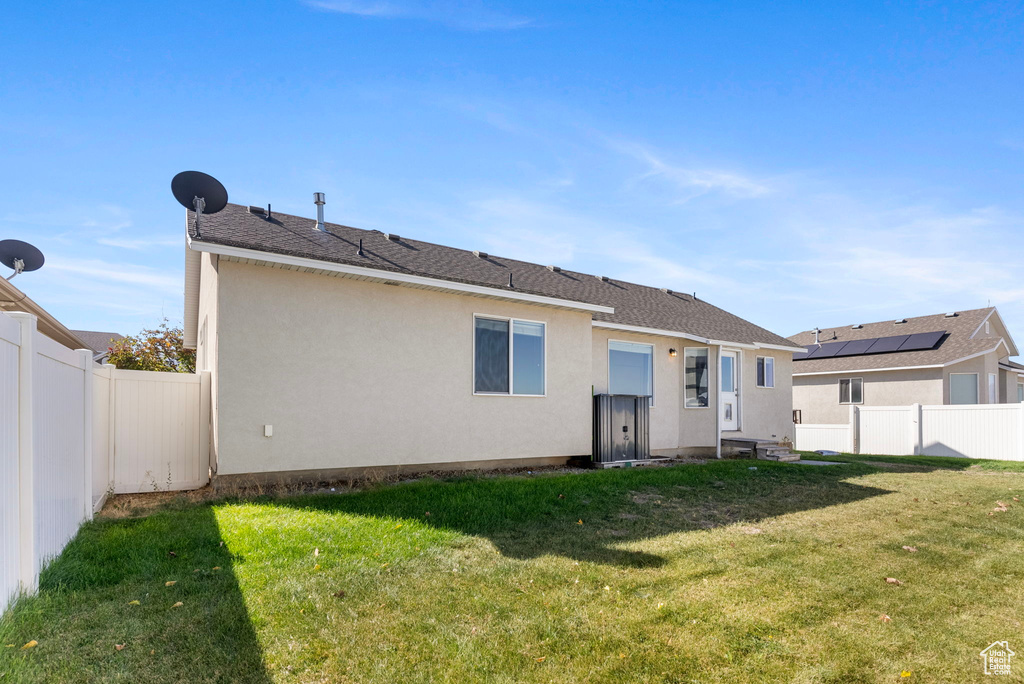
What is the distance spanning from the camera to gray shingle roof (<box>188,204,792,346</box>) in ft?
28.6

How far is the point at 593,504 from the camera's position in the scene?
7383 mm

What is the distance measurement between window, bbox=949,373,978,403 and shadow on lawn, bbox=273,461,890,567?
15812mm

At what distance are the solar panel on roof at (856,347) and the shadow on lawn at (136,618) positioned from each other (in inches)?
1021

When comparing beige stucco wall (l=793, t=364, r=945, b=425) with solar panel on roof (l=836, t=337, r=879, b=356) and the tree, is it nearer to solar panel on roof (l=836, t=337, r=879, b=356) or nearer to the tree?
solar panel on roof (l=836, t=337, r=879, b=356)

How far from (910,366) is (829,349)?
3.89m

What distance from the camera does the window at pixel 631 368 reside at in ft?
41.6

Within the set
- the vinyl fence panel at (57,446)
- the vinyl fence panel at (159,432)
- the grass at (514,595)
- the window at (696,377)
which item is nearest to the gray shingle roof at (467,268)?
the window at (696,377)

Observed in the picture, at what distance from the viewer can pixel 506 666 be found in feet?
9.90

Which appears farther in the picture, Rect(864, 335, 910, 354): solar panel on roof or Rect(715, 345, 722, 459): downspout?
Rect(864, 335, 910, 354): solar panel on roof

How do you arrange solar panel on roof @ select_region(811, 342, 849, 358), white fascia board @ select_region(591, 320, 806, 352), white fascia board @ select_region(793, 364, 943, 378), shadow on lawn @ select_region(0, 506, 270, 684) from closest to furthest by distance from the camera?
1. shadow on lawn @ select_region(0, 506, 270, 684)
2. white fascia board @ select_region(591, 320, 806, 352)
3. white fascia board @ select_region(793, 364, 943, 378)
4. solar panel on roof @ select_region(811, 342, 849, 358)

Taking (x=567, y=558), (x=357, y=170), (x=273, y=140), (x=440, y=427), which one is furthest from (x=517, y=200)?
(x=567, y=558)

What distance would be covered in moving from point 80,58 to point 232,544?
30.2 feet

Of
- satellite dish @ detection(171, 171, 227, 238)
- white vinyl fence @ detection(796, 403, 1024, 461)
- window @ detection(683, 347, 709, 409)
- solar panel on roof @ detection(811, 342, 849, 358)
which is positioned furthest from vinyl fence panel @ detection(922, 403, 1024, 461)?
satellite dish @ detection(171, 171, 227, 238)

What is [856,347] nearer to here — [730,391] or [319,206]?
[730,391]
